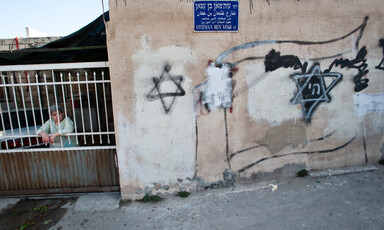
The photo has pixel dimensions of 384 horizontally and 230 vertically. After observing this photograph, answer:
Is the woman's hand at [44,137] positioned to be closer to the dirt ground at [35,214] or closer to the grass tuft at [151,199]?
the dirt ground at [35,214]

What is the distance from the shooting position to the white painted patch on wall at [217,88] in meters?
2.97

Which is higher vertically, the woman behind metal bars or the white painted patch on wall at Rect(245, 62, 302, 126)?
the white painted patch on wall at Rect(245, 62, 302, 126)

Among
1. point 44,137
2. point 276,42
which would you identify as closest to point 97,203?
point 44,137

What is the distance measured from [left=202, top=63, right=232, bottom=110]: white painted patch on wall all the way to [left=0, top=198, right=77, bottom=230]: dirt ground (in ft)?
7.80

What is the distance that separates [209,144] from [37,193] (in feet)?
8.58

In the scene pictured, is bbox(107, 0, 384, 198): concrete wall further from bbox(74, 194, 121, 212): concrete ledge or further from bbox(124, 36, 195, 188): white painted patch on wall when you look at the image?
bbox(74, 194, 121, 212): concrete ledge

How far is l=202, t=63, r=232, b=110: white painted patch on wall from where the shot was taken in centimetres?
297

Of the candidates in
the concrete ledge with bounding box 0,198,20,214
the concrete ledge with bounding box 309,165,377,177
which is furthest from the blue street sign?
the concrete ledge with bounding box 0,198,20,214

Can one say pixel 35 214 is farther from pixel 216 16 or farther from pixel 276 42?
pixel 276 42

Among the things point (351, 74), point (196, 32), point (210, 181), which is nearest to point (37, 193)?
point (210, 181)

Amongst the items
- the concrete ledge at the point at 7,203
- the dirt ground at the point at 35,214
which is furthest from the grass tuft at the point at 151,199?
the concrete ledge at the point at 7,203

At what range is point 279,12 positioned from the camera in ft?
9.77

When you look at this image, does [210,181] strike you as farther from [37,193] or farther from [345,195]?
[37,193]

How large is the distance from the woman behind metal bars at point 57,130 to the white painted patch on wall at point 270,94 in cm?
252
